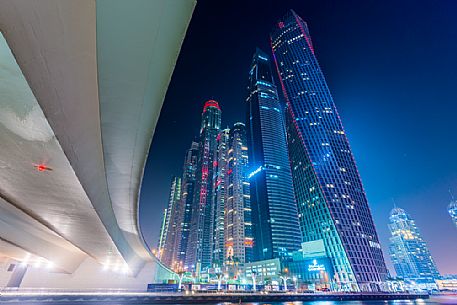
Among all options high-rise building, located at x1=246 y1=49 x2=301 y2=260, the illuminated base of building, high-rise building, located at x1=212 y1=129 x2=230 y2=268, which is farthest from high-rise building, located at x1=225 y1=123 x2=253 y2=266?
the illuminated base of building

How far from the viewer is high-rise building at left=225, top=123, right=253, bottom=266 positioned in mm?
141075

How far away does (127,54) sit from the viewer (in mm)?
5805

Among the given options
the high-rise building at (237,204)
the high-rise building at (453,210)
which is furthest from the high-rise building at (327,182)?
the high-rise building at (453,210)

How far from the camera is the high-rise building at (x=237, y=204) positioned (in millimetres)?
141075

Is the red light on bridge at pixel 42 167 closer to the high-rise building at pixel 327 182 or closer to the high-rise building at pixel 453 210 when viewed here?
the high-rise building at pixel 327 182

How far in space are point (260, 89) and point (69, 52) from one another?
193504 millimetres

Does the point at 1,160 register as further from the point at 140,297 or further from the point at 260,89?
the point at 260,89

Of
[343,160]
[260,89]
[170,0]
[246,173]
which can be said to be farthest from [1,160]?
[260,89]

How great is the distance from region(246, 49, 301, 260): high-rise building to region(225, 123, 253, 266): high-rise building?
6.28 meters

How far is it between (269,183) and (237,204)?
983 inches

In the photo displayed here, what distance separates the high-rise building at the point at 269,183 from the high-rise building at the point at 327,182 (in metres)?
25.9

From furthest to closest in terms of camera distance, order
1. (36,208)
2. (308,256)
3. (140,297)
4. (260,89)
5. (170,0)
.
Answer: (260,89)
(308,256)
(140,297)
(36,208)
(170,0)

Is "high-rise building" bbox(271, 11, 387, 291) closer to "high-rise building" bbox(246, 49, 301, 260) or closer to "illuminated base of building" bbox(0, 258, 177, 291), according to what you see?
"high-rise building" bbox(246, 49, 301, 260)

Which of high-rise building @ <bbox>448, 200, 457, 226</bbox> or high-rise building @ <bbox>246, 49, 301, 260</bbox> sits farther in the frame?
high-rise building @ <bbox>448, 200, 457, 226</bbox>
